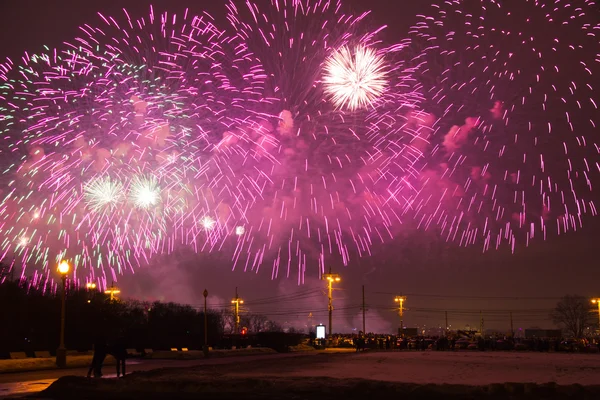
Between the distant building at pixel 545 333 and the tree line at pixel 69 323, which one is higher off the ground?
the tree line at pixel 69 323

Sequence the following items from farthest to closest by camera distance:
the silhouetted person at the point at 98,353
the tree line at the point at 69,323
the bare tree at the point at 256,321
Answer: the bare tree at the point at 256,321 → the tree line at the point at 69,323 → the silhouetted person at the point at 98,353

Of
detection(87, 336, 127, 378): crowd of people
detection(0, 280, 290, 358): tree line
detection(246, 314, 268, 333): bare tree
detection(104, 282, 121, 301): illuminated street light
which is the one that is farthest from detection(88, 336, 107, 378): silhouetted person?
detection(246, 314, 268, 333): bare tree

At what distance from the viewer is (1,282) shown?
57.2 meters

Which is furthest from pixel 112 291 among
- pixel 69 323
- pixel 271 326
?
pixel 271 326

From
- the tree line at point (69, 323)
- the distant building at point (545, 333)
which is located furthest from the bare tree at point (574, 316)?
the tree line at point (69, 323)

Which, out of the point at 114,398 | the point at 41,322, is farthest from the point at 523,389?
the point at 41,322

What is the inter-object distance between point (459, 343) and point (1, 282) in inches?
1718

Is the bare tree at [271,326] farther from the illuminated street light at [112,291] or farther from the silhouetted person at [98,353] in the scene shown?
the silhouetted person at [98,353]

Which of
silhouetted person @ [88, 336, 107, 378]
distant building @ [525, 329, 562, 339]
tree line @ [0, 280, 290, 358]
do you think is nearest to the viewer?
silhouetted person @ [88, 336, 107, 378]

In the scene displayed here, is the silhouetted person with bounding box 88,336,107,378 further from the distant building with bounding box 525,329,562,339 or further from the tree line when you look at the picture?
the distant building with bounding box 525,329,562,339

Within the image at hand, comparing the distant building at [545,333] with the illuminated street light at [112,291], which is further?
the distant building at [545,333]

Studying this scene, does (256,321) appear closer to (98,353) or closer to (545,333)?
(545,333)

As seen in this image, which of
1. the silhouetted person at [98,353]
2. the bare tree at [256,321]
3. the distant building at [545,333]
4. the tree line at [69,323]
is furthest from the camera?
the bare tree at [256,321]

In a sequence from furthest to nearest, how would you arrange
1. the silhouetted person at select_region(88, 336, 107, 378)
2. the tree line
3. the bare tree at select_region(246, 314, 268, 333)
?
the bare tree at select_region(246, 314, 268, 333)
the tree line
the silhouetted person at select_region(88, 336, 107, 378)
